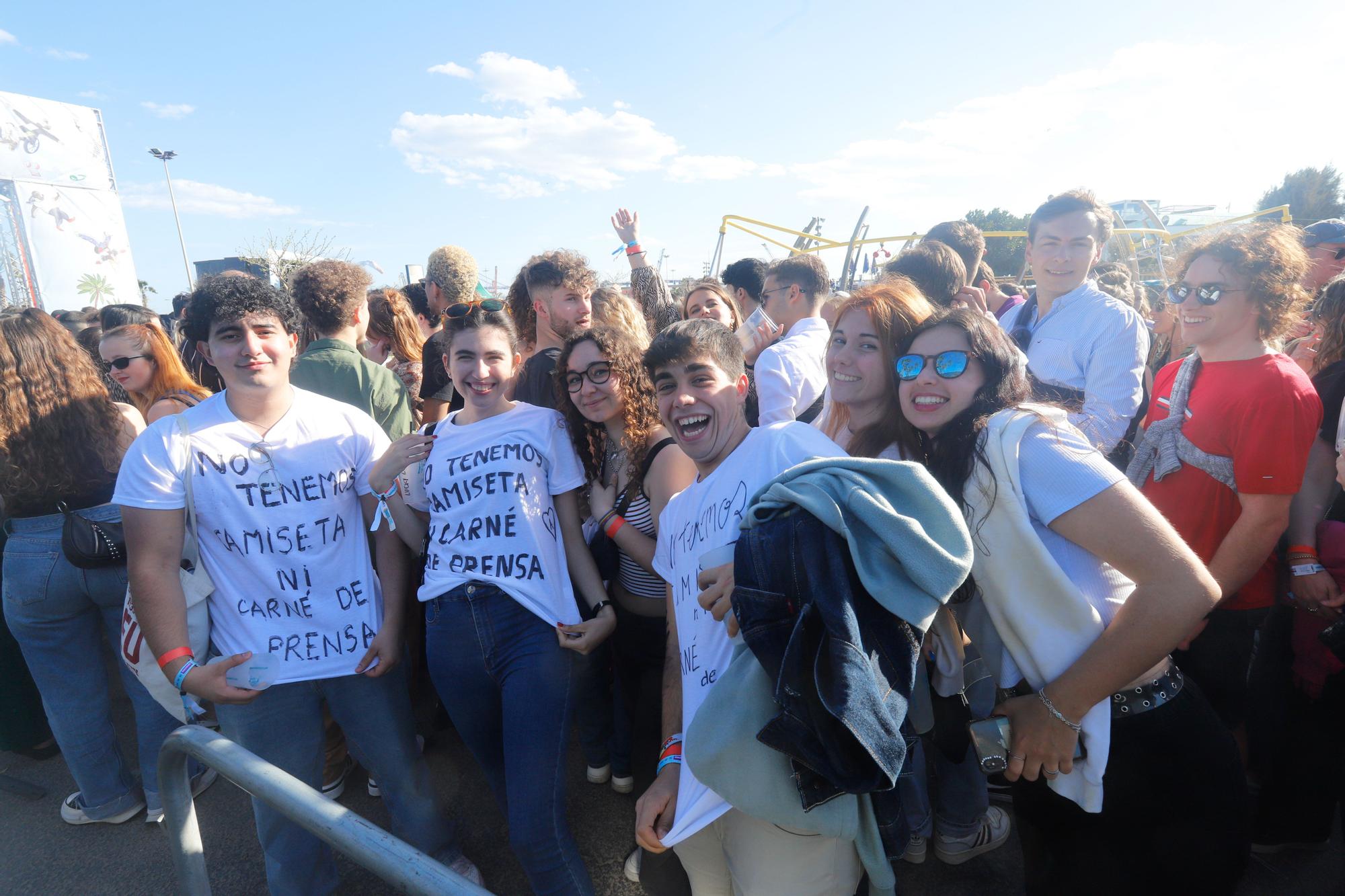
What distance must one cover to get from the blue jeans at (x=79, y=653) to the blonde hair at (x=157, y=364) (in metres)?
0.67

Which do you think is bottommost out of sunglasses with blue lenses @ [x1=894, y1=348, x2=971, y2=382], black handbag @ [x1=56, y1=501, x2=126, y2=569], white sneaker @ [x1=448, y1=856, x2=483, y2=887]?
white sneaker @ [x1=448, y1=856, x2=483, y2=887]

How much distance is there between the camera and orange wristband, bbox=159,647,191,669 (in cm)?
214

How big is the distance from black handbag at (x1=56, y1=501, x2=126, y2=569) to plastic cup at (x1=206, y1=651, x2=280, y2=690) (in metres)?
1.17

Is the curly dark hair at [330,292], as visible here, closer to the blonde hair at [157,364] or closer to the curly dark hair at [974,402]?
the blonde hair at [157,364]

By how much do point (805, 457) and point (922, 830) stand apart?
1.95m

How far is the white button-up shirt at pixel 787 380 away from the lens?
3.03 metres

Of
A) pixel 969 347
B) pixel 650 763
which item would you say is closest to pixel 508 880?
pixel 650 763

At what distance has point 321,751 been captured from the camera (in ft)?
8.00

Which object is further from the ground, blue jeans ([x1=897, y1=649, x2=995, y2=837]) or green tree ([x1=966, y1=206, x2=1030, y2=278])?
green tree ([x1=966, y1=206, x2=1030, y2=278])

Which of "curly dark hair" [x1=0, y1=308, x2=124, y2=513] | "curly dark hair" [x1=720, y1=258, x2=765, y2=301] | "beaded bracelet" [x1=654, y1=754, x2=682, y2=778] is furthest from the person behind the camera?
"curly dark hair" [x1=720, y1=258, x2=765, y2=301]

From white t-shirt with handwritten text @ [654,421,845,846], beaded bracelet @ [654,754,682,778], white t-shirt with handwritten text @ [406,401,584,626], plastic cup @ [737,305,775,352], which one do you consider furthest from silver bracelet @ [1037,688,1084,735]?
plastic cup @ [737,305,775,352]

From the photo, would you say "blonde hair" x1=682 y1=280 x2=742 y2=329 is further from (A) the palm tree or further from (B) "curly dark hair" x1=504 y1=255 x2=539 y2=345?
(A) the palm tree

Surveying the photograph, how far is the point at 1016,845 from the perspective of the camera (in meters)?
2.75

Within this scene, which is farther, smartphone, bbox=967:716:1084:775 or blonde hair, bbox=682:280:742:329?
blonde hair, bbox=682:280:742:329
